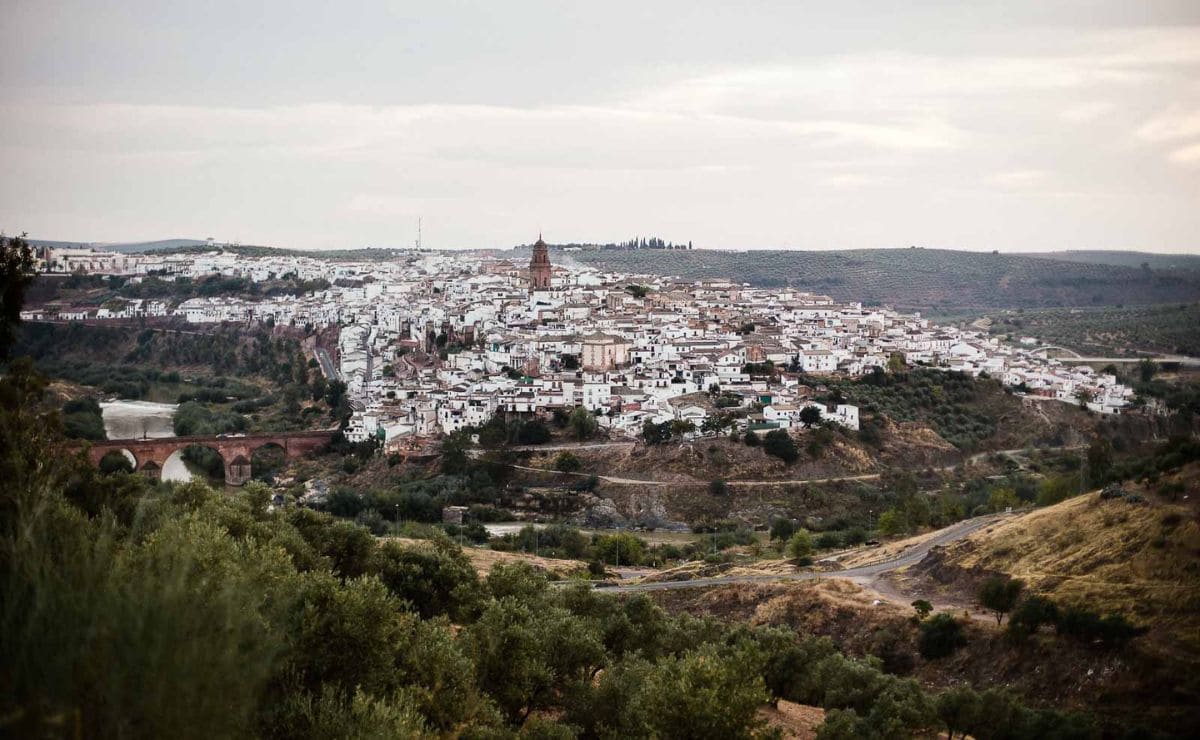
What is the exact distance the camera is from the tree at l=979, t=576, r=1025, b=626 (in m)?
16.9

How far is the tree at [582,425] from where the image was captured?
115 ft

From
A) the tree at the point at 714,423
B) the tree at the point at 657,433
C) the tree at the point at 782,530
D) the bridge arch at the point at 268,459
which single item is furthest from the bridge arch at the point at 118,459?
the tree at the point at 782,530

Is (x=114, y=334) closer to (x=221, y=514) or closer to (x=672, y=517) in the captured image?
(x=672, y=517)

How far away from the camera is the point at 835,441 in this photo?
3438cm

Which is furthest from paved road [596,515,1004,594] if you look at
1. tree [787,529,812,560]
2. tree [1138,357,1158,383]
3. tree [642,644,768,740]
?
tree [1138,357,1158,383]

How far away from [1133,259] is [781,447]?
39.3 m

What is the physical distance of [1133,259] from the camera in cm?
6200

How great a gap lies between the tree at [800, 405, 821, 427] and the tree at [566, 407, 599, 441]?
22.1 ft

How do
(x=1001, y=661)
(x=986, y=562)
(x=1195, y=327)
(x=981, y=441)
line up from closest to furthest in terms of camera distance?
(x=1001, y=661) → (x=986, y=562) → (x=981, y=441) → (x=1195, y=327)

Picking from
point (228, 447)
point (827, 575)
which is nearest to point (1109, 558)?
point (827, 575)

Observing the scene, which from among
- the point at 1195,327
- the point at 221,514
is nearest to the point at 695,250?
the point at 1195,327

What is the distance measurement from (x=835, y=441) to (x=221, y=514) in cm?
2394

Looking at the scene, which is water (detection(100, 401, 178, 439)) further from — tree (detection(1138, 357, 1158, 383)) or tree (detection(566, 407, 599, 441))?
tree (detection(1138, 357, 1158, 383))

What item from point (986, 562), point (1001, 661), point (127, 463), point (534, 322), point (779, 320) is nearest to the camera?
point (1001, 661)
